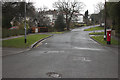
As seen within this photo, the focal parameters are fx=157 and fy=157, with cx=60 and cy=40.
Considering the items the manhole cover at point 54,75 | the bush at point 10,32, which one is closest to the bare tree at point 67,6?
the bush at point 10,32

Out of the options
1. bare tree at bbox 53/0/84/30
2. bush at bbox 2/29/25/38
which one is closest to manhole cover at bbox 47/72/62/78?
bush at bbox 2/29/25/38

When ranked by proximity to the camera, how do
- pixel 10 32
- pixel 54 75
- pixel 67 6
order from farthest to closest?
pixel 67 6 → pixel 10 32 → pixel 54 75

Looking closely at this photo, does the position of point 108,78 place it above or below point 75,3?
below

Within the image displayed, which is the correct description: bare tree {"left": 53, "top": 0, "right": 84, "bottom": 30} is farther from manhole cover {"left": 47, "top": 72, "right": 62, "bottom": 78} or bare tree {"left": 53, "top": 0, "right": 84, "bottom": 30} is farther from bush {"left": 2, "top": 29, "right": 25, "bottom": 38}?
manhole cover {"left": 47, "top": 72, "right": 62, "bottom": 78}

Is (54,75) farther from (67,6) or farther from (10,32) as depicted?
(67,6)

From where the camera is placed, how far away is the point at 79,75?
6.77 meters

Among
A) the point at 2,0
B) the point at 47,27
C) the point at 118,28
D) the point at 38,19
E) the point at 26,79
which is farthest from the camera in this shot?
the point at 38,19

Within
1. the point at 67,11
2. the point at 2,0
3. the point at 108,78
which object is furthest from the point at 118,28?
the point at 67,11

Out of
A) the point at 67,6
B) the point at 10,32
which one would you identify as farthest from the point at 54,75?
the point at 67,6

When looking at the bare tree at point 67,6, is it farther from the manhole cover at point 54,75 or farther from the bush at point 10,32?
the manhole cover at point 54,75

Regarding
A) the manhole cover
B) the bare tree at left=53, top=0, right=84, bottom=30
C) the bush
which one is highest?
the bare tree at left=53, top=0, right=84, bottom=30

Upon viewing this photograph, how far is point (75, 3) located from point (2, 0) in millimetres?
44618

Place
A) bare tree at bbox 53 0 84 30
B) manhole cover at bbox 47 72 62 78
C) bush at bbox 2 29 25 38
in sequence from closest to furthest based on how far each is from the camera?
manhole cover at bbox 47 72 62 78
bush at bbox 2 29 25 38
bare tree at bbox 53 0 84 30

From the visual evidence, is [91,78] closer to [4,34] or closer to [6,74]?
[6,74]
